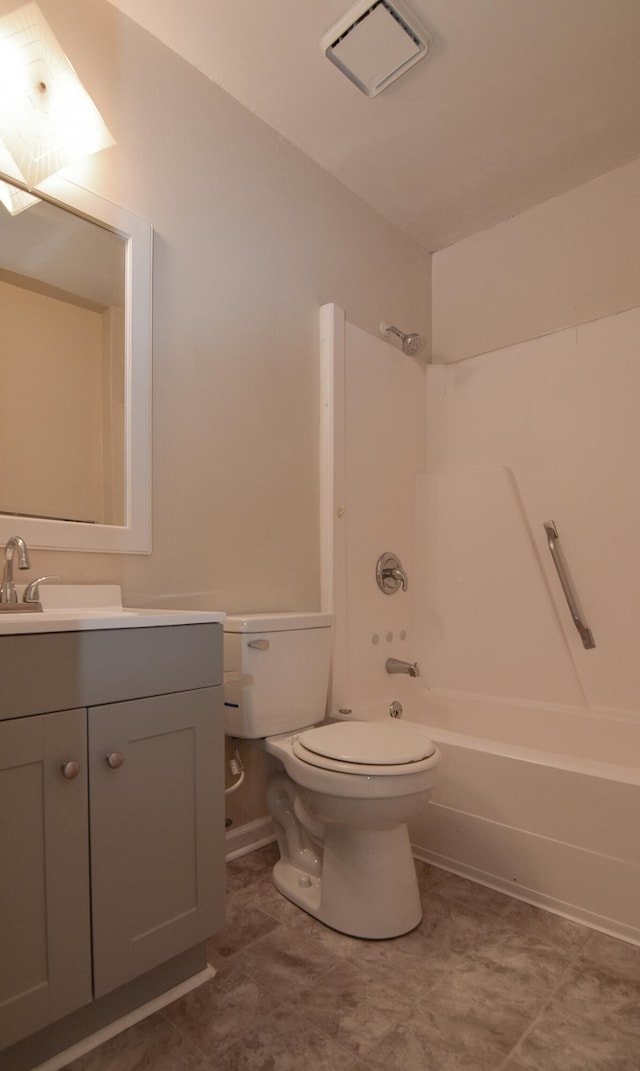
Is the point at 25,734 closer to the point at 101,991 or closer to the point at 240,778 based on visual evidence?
the point at 101,991

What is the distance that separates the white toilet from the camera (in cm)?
138

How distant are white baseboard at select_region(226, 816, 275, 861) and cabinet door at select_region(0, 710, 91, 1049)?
2.63 ft

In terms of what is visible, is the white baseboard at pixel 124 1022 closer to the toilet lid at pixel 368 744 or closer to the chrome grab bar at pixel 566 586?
the toilet lid at pixel 368 744

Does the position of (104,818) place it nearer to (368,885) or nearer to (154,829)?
(154,829)

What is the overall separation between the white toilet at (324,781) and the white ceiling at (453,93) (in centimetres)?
165

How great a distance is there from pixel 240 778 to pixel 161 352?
1240mm

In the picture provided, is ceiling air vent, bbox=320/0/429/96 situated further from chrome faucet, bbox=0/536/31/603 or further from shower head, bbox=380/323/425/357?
chrome faucet, bbox=0/536/31/603

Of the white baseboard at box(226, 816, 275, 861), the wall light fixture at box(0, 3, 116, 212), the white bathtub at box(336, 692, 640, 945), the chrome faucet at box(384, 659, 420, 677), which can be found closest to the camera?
the wall light fixture at box(0, 3, 116, 212)

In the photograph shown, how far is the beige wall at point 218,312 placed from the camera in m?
1.58

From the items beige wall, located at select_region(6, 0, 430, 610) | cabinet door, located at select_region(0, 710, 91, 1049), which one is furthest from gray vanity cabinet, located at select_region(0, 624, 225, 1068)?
beige wall, located at select_region(6, 0, 430, 610)

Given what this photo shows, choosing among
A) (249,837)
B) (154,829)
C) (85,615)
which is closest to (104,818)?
(154,829)

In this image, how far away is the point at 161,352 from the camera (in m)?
1.65

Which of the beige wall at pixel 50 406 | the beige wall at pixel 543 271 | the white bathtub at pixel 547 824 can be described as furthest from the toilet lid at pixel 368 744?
the beige wall at pixel 543 271

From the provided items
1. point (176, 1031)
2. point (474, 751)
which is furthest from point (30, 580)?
point (474, 751)
